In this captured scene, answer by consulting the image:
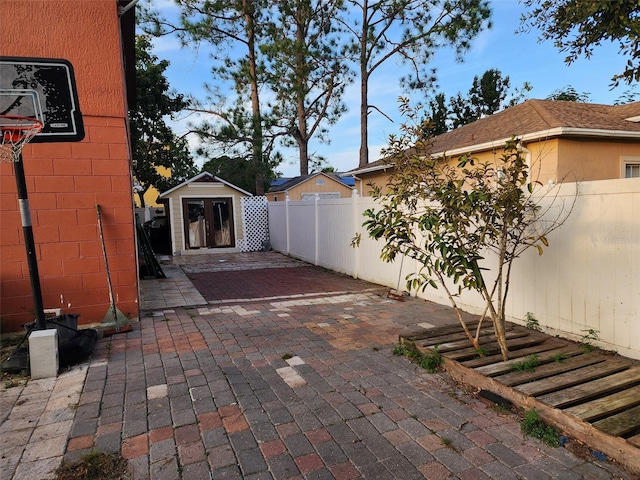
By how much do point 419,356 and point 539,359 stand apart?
1036 millimetres

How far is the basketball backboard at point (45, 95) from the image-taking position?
4.05 meters

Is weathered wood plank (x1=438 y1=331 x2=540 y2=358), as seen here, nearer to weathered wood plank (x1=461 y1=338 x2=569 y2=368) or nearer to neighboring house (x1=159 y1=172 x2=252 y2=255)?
weathered wood plank (x1=461 y1=338 x2=569 y2=368)

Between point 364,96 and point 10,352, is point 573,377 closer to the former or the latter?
point 10,352

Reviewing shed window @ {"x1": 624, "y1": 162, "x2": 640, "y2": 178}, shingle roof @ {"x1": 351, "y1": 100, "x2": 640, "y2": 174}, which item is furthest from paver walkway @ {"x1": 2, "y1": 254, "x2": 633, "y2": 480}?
shed window @ {"x1": 624, "y1": 162, "x2": 640, "y2": 178}

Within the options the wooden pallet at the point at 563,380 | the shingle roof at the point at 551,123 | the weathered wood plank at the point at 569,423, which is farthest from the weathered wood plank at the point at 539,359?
the shingle roof at the point at 551,123

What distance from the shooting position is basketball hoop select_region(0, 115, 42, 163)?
3.54m

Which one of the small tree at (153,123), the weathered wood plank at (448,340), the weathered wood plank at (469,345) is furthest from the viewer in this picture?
the small tree at (153,123)

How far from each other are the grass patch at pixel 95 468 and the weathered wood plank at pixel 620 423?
2.78 m

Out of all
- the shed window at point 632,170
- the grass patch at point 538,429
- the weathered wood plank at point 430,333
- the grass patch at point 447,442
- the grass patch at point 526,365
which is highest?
Result: the shed window at point 632,170

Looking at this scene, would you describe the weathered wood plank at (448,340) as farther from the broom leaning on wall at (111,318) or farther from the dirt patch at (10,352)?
the dirt patch at (10,352)

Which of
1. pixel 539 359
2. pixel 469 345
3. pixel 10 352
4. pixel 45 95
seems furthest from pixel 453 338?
pixel 45 95

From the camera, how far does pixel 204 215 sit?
1538 centimetres

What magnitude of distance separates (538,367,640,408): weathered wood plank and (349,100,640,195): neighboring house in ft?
15.5

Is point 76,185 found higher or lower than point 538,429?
higher
